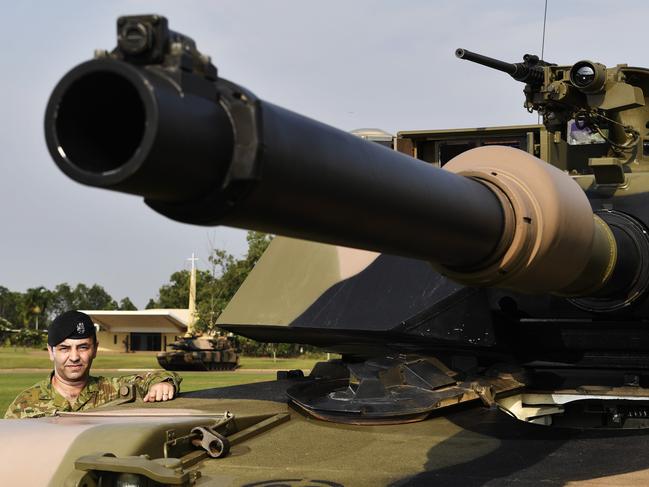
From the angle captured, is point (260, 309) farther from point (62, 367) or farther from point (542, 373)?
point (542, 373)

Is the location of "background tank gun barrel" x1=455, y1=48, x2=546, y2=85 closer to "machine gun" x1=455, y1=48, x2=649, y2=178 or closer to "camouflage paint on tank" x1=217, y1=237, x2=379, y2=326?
"machine gun" x1=455, y1=48, x2=649, y2=178

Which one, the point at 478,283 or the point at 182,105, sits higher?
the point at 182,105

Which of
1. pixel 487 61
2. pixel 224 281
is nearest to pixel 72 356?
pixel 487 61

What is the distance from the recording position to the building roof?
236 ft

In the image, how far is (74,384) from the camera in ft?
22.0

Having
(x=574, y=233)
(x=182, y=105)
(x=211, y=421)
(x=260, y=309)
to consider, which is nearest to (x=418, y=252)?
(x=574, y=233)

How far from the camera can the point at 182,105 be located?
2523 millimetres

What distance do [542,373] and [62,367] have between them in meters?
2.94

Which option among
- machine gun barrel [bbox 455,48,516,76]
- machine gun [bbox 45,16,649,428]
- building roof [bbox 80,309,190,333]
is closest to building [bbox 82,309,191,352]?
building roof [bbox 80,309,190,333]

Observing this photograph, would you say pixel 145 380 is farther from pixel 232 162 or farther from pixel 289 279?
pixel 232 162

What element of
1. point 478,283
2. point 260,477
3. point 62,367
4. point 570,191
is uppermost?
point 570,191

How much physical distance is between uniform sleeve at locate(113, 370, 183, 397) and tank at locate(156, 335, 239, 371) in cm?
3422

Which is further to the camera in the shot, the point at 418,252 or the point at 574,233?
the point at 574,233

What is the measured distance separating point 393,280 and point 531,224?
8.93ft
